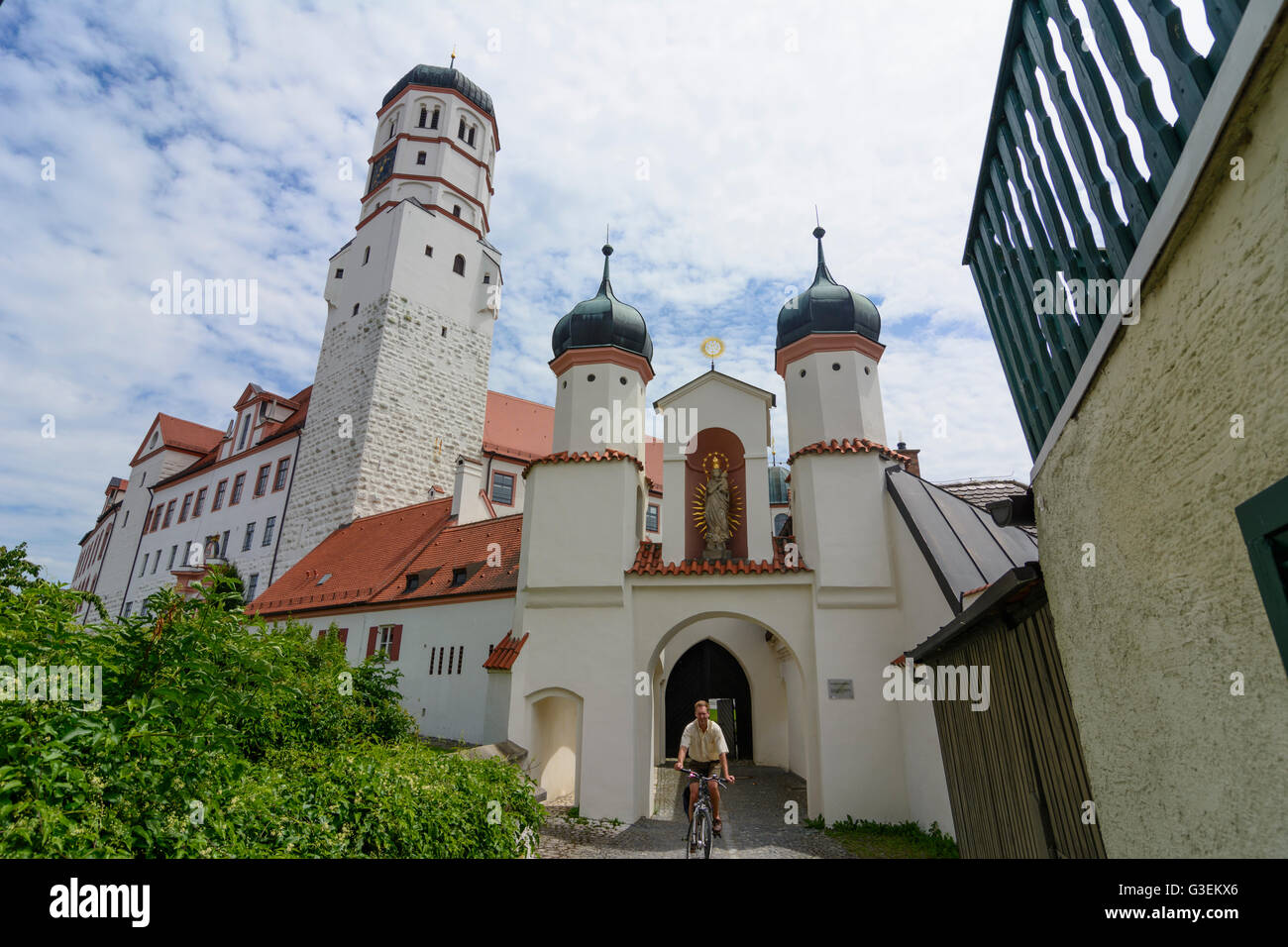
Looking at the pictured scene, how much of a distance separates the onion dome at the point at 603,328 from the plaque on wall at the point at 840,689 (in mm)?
7237

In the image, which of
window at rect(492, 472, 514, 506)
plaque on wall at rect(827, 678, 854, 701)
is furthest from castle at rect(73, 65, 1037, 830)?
window at rect(492, 472, 514, 506)

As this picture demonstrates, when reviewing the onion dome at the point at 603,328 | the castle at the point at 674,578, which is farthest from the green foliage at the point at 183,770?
the onion dome at the point at 603,328

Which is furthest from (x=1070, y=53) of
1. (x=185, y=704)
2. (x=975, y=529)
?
(x=975, y=529)

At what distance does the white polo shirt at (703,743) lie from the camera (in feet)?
27.2

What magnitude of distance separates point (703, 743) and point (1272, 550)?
299 inches

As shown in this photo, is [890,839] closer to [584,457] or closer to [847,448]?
[847,448]

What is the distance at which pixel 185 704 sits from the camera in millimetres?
3240

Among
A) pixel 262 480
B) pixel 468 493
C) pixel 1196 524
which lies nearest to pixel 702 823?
pixel 1196 524

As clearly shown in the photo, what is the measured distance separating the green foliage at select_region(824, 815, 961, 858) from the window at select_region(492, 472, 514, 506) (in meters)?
18.3

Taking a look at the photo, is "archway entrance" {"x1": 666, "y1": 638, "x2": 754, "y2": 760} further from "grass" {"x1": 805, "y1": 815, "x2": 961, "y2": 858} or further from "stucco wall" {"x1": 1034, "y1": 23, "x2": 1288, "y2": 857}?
"stucco wall" {"x1": 1034, "y1": 23, "x2": 1288, "y2": 857}

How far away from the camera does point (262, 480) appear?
28.9 metres
